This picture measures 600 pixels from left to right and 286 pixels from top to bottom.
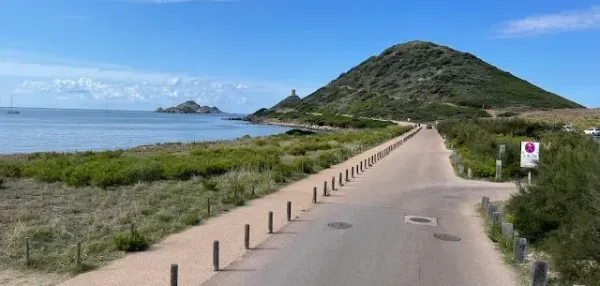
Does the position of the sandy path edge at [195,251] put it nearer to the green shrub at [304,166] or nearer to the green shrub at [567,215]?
the green shrub at [567,215]

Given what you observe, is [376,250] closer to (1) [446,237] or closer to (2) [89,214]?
(1) [446,237]

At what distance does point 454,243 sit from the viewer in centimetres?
1159

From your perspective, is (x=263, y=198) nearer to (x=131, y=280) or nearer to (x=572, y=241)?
(x=131, y=280)

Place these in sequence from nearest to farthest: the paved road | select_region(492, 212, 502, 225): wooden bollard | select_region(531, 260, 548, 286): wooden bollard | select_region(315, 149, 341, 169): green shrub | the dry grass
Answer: select_region(531, 260, 548, 286): wooden bollard, the paved road, the dry grass, select_region(492, 212, 502, 225): wooden bollard, select_region(315, 149, 341, 169): green shrub

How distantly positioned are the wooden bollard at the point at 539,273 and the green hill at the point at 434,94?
107878 mm

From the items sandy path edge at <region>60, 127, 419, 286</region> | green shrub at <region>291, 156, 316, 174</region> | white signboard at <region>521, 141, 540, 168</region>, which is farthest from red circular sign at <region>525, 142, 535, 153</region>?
green shrub at <region>291, 156, 316, 174</region>

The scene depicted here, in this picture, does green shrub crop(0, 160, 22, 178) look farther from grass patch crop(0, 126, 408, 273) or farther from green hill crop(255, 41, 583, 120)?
green hill crop(255, 41, 583, 120)

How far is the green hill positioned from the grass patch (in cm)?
9690

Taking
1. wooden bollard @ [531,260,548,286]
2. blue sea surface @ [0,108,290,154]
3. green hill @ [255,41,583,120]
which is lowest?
blue sea surface @ [0,108,290,154]

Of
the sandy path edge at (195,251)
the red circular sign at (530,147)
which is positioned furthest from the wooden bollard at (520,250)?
the red circular sign at (530,147)

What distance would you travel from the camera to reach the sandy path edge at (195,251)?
27.8ft

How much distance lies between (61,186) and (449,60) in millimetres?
189625

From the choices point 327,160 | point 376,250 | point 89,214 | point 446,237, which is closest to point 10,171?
point 89,214

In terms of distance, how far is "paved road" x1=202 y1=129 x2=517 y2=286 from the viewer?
8.76 metres
